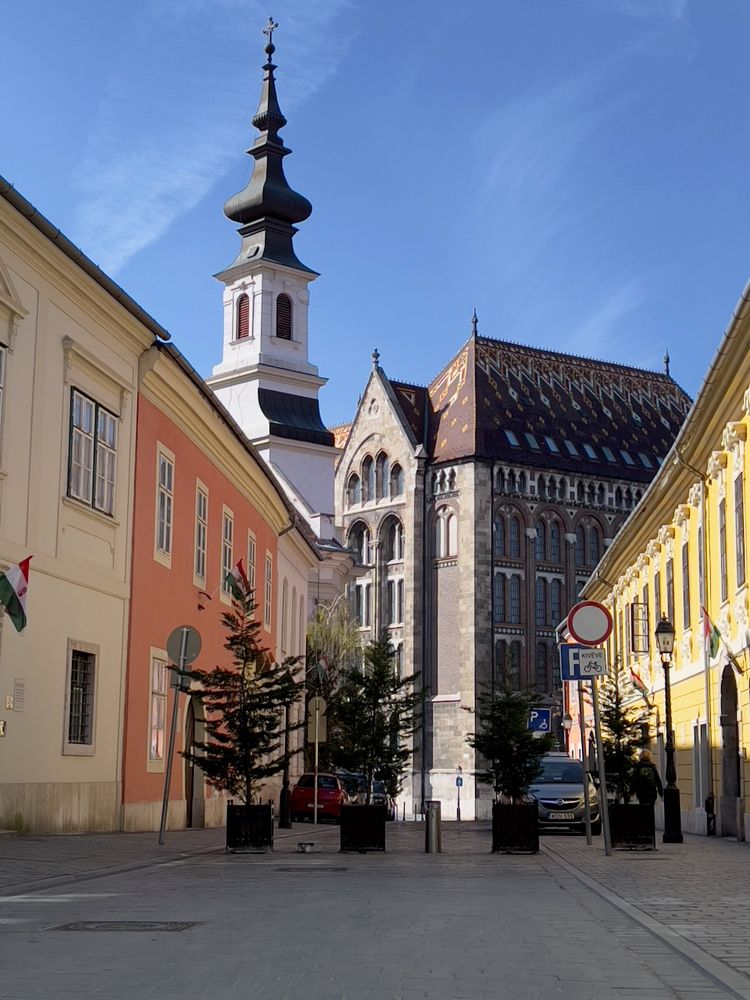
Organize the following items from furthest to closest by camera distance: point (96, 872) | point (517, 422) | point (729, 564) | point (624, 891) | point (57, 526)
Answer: point (517, 422) < point (729, 564) < point (57, 526) < point (96, 872) < point (624, 891)

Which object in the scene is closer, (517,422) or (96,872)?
(96,872)

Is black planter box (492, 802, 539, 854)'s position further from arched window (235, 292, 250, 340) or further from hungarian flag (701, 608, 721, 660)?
arched window (235, 292, 250, 340)

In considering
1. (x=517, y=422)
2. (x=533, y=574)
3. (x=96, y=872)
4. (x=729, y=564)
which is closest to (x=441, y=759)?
(x=533, y=574)

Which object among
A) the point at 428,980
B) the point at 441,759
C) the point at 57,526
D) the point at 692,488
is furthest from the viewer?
the point at 441,759

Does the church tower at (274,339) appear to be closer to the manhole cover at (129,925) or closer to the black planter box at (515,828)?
the black planter box at (515,828)

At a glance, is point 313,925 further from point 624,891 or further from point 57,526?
point 57,526

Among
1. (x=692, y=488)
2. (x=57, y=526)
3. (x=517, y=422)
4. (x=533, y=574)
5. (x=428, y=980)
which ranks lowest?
(x=428, y=980)

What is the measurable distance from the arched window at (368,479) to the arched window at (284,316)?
15.2 m

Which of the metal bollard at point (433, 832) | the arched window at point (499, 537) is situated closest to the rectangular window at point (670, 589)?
the metal bollard at point (433, 832)

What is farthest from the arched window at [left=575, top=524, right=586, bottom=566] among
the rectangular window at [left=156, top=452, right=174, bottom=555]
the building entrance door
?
the rectangular window at [left=156, top=452, right=174, bottom=555]

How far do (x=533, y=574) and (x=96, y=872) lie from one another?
77042 millimetres

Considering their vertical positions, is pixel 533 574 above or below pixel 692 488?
above

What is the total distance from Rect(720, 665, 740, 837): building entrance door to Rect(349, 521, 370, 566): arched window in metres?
66.2

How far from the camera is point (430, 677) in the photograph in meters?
88.1
